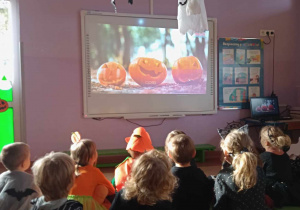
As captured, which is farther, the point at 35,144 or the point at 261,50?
the point at 261,50

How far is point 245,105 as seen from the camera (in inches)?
188

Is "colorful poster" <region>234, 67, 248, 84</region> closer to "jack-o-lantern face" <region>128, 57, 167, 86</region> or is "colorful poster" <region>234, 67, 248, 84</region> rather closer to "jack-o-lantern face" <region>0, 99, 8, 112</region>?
"jack-o-lantern face" <region>128, 57, 167, 86</region>

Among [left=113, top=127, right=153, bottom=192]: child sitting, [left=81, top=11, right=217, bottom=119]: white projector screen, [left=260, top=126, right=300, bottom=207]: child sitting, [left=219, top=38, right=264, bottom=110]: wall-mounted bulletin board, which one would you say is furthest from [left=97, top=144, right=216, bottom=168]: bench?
[left=260, top=126, right=300, bottom=207]: child sitting

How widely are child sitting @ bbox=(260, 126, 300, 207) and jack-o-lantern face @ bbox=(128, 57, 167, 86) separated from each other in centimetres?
213

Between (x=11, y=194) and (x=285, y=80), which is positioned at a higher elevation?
(x=285, y=80)

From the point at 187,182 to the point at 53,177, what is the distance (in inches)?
31.5

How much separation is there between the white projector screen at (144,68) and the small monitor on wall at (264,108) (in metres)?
0.58

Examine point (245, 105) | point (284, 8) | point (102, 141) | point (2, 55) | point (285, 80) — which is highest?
point (284, 8)

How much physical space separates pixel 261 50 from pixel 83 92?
2.81 metres

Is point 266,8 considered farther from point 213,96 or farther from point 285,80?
point 213,96

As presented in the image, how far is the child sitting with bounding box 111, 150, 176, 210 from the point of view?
135cm

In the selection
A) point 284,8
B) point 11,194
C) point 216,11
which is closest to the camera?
point 11,194

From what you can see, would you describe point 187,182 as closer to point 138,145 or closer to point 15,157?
point 138,145

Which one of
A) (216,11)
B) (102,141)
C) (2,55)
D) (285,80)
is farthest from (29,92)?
(285,80)
